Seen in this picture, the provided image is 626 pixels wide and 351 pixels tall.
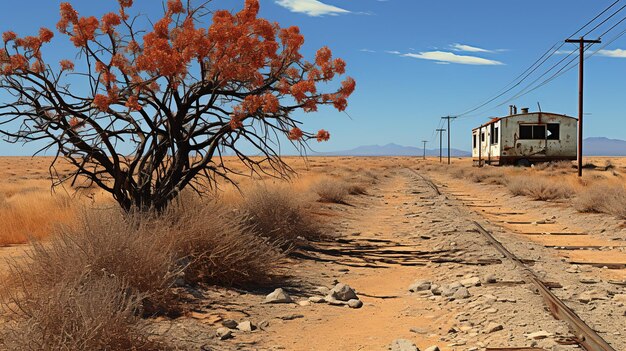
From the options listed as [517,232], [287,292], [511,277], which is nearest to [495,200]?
[517,232]

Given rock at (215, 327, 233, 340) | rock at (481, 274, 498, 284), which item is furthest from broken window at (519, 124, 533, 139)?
rock at (215, 327, 233, 340)

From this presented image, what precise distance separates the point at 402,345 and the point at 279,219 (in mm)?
5982

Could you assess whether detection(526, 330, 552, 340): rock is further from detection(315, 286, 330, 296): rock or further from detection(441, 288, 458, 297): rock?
detection(315, 286, 330, 296): rock

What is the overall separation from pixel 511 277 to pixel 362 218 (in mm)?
8722

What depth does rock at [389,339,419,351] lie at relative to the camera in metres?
5.00

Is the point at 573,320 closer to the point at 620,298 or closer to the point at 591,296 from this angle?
the point at 591,296

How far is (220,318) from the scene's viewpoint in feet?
20.1

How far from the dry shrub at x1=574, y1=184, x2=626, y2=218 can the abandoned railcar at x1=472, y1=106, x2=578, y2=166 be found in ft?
72.7

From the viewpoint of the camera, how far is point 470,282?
7.71 meters

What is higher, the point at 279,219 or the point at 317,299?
the point at 279,219

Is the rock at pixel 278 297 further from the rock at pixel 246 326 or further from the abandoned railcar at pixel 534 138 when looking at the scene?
the abandoned railcar at pixel 534 138

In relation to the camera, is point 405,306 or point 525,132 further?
point 525,132

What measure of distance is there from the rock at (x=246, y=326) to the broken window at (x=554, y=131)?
124ft


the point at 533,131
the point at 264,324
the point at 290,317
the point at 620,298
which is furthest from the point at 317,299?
the point at 533,131
